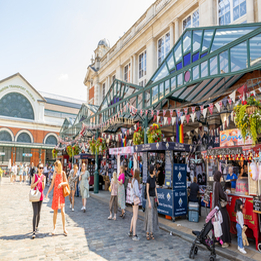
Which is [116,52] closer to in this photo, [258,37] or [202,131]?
[202,131]

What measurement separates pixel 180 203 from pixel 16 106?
39.0 m

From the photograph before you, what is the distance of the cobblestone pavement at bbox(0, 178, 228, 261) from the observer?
17.1 ft

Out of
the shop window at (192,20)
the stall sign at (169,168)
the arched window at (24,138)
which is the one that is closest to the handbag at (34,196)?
the stall sign at (169,168)

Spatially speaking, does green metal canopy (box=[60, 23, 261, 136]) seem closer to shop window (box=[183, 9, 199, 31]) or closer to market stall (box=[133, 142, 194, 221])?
market stall (box=[133, 142, 194, 221])

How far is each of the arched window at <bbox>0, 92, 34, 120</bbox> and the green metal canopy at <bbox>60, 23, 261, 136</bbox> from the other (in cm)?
3251

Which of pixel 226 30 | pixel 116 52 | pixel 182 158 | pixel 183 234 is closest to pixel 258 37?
pixel 226 30

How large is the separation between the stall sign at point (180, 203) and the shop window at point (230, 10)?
8.95 m

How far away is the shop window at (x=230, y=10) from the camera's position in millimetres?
10977

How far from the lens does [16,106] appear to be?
39.8 meters

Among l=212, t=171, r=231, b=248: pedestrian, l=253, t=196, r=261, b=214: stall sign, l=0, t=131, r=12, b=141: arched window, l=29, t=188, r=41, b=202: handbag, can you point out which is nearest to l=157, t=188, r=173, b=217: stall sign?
l=212, t=171, r=231, b=248: pedestrian

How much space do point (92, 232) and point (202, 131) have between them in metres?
7.02

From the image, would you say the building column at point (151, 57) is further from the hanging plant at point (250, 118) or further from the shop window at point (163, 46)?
the hanging plant at point (250, 118)

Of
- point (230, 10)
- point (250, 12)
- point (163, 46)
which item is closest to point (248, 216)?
point (250, 12)

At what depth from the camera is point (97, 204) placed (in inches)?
458
